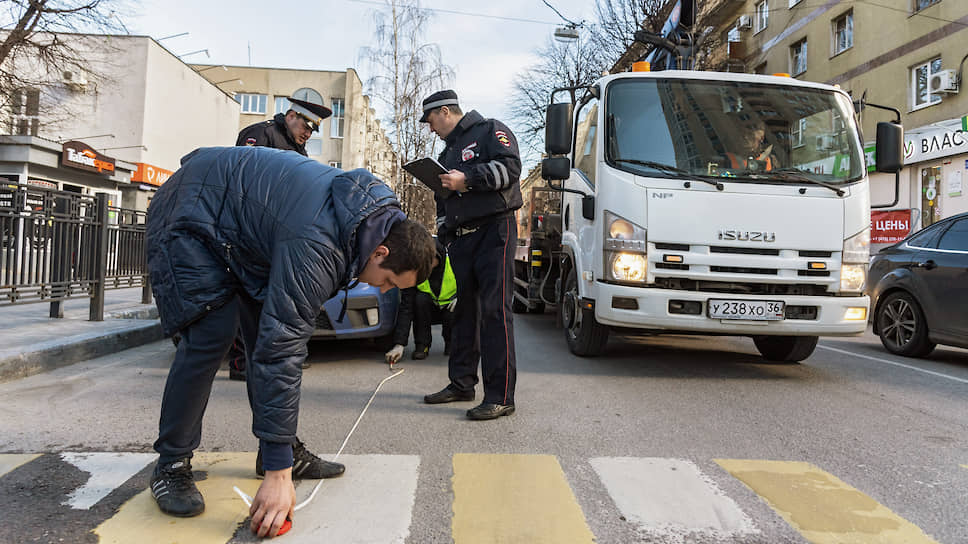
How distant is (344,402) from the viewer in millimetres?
4477

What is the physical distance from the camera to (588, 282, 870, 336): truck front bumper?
17.1ft

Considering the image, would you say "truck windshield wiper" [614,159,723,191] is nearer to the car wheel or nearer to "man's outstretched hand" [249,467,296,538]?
the car wheel

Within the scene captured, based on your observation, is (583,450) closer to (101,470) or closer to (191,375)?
(191,375)

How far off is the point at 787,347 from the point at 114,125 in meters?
29.7

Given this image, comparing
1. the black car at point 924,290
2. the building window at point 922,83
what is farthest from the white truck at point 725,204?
the building window at point 922,83

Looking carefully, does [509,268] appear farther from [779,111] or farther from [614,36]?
[614,36]

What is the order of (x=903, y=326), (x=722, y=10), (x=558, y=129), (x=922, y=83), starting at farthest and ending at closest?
(x=722, y=10), (x=922, y=83), (x=903, y=326), (x=558, y=129)

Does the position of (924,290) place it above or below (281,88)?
below

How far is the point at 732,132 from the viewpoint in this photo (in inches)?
223

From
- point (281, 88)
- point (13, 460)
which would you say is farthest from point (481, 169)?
point (281, 88)

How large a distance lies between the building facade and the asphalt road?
22.3 meters

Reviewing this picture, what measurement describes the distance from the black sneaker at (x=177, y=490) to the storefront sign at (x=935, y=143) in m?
16.9

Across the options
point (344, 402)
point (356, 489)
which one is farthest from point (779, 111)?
point (356, 489)

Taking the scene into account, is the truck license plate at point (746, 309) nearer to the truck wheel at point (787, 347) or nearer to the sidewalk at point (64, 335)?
the truck wheel at point (787, 347)
